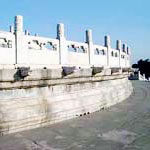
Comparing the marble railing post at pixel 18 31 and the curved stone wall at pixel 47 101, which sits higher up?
the marble railing post at pixel 18 31

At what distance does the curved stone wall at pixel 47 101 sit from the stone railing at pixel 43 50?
2161 mm

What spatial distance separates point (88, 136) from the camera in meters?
6.25

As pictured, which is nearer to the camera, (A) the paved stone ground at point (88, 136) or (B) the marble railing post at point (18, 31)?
(A) the paved stone ground at point (88, 136)

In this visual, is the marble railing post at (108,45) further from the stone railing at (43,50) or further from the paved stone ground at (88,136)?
the paved stone ground at (88,136)

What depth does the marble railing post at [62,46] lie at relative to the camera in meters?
11.9

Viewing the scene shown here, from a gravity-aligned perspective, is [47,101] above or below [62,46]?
below

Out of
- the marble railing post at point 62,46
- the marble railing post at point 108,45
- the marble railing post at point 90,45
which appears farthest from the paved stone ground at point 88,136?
the marble railing post at point 108,45

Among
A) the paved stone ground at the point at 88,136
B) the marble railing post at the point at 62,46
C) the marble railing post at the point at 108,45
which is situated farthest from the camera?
the marble railing post at the point at 108,45

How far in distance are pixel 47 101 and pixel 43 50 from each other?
3.94 metres

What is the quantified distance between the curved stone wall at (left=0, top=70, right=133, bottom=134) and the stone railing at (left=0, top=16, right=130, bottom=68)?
85.1 inches

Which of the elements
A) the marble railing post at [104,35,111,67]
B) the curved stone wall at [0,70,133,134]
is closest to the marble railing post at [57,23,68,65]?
the curved stone wall at [0,70,133,134]

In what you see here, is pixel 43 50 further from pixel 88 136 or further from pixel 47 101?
pixel 88 136

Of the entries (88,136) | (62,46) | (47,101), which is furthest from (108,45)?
(88,136)

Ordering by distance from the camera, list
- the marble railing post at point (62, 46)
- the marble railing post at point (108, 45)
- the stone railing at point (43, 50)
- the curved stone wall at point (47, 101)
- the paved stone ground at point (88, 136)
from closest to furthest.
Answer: the paved stone ground at point (88, 136)
the curved stone wall at point (47, 101)
the stone railing at point (43, 50)
the marble railing post at point (62, 46)
the marble railing post at point (108, 45)
